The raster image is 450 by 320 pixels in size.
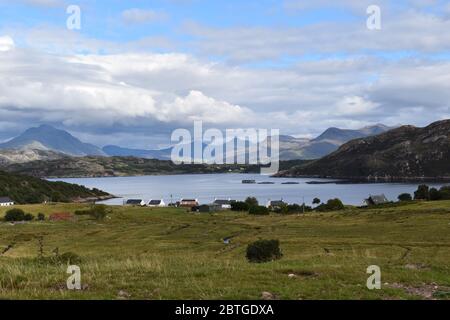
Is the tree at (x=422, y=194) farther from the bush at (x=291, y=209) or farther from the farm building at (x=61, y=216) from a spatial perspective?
the farm building at (x=61, y=216)

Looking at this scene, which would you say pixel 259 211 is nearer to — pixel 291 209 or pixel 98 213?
pixel 291 209

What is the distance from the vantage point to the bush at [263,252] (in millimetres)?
31769

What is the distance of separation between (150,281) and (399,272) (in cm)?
1062

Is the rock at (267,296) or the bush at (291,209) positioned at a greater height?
the rock at (267,296)

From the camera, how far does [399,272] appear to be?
2066cm

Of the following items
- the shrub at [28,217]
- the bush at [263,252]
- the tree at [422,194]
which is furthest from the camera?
the tree at [422,194]

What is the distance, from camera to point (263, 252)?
32.3 metres

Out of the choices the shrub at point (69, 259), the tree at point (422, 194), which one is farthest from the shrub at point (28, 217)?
the tree at point (422, 194)

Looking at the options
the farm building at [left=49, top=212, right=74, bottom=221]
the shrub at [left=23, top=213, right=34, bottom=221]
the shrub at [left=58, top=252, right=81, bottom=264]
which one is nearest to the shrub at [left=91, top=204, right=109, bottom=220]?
the farm building at [left=49, top=212, right=74, bottom=221]

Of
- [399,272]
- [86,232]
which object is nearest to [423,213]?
[86,232]

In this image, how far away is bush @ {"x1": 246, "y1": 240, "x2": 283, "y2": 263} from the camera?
1251 inches
